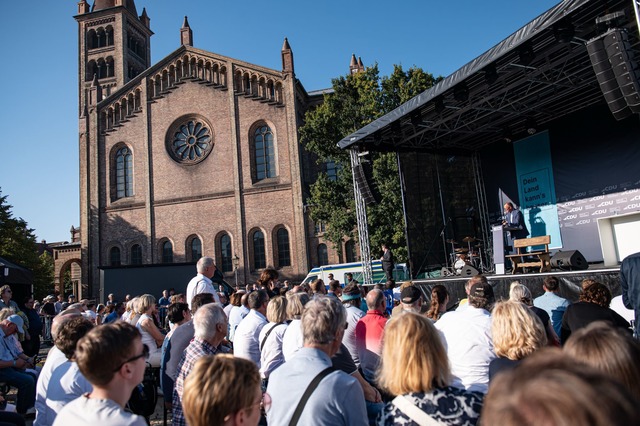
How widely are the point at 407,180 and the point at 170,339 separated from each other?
487 inches

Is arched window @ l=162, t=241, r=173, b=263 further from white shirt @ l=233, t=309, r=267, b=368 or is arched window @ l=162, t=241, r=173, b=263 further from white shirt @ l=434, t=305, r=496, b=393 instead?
white shirt @ l=434, t=305, r=496, b=393

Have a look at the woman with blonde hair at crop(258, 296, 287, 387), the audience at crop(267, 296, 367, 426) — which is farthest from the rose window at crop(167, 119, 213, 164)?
the audience at crop(267, 296, 367, 426)

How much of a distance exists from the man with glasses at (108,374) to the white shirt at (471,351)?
2.15 meters

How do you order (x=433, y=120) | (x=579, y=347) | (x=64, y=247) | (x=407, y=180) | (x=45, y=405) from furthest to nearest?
(x=64, y=247)
(x=407, y=180)
(x=433, y=120)
(x=45, y=405)
(x=579, y=347)

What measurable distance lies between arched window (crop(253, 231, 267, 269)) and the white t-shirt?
28.0 metres

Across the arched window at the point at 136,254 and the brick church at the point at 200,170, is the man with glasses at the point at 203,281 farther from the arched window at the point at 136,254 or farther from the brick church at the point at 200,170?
the arched window at the point at 136,254

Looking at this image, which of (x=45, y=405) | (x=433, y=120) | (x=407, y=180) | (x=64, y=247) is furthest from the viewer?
(x=64, y=247)

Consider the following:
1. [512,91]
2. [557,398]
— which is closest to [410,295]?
[557,398]

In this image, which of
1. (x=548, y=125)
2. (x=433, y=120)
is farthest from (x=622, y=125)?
(x=433, y=120)

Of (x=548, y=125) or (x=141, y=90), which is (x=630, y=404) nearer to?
(x=548, y=125)

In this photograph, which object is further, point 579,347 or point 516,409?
point 579,347

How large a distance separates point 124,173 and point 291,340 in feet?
105

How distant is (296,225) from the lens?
96.2 feet

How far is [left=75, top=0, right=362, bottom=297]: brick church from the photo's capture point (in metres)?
30.0
